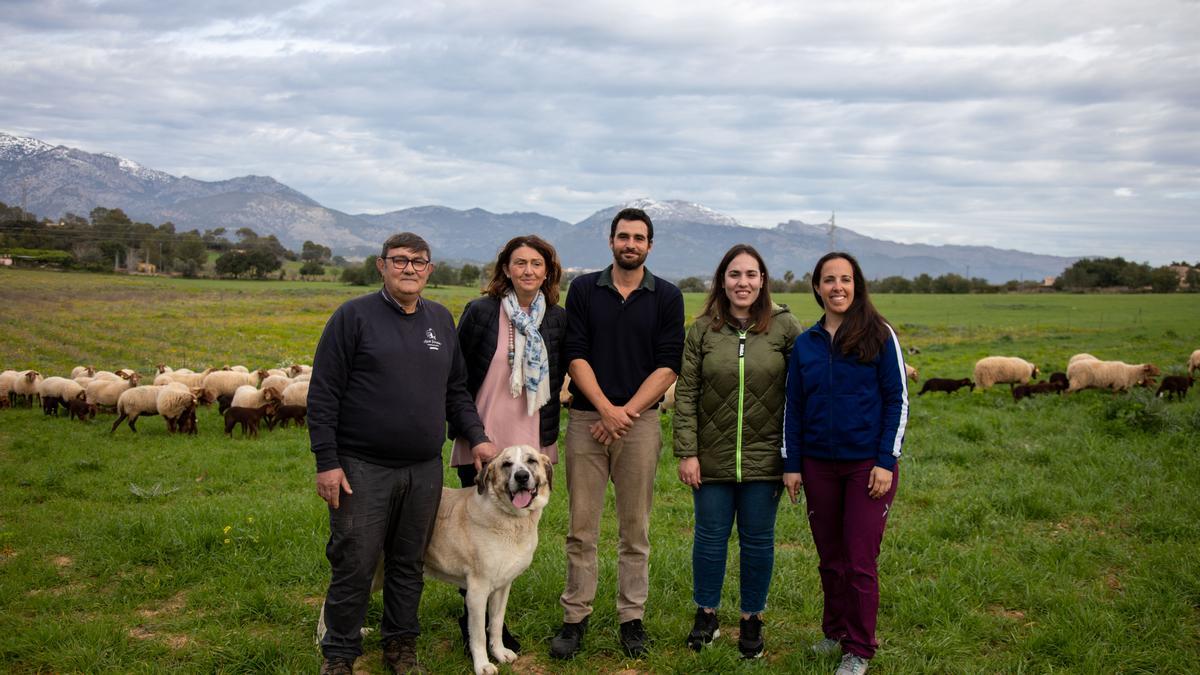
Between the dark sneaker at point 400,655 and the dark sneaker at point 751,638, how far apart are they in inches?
85.8

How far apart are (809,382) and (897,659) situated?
2023 millimetres

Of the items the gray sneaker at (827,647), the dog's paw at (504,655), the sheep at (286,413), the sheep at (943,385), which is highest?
the sheep at (943,385)

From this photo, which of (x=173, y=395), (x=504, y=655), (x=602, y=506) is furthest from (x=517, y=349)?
(x=173, y=395)

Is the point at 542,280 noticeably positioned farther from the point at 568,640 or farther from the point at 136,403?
the point at 136,403

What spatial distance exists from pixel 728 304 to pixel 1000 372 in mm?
17585

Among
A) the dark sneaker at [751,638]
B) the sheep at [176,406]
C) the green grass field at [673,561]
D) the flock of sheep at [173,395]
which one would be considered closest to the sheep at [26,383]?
the flock of sheep at [173,395]

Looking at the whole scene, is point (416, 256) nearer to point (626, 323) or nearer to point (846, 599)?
point (626, 323)

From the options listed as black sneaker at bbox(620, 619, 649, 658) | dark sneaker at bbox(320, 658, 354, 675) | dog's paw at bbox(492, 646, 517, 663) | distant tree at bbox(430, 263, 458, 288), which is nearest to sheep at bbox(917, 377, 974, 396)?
black sneaker at bbox(620, 619, 649, 658)

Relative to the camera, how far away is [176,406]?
14133mm

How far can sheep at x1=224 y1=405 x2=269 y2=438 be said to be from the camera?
45.4 feet

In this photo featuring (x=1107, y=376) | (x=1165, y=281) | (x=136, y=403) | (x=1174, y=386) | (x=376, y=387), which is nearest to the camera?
(x=376, y=387)

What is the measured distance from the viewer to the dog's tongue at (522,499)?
15.5 ft

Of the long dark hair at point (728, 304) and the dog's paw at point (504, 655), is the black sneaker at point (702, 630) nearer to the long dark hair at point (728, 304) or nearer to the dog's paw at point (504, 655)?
the dog's paw at point (504, 655)

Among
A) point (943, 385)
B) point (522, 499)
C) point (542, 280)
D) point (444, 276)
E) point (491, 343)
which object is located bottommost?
point (943, 385)
